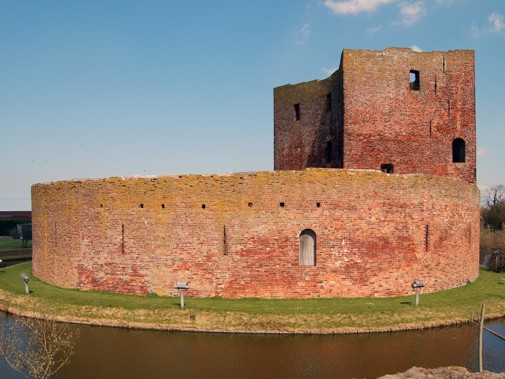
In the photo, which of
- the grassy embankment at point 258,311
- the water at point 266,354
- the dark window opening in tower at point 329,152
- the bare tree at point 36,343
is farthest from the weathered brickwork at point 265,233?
the dark window opening in tower at point 329,152

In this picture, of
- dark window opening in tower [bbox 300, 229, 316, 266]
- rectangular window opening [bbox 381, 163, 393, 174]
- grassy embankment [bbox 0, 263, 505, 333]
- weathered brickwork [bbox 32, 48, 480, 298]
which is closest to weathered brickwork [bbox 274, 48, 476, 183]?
rectangular window opening [bbox 381, 163, 393, 174]

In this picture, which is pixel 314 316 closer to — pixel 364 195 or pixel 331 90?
pixel 364 195

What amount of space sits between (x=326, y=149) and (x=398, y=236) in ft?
26.7

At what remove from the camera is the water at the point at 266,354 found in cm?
1000

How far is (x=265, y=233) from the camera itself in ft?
49.7

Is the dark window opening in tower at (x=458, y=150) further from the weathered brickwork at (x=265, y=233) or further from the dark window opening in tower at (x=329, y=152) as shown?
the dark window opening in tower at (x=329, y=152)

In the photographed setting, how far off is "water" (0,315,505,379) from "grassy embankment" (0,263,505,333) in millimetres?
369

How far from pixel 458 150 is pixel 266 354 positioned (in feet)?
49.5

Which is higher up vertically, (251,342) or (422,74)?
(422,74)

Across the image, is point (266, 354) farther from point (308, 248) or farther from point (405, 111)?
point (405, 111)

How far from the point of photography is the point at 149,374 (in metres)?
9.87

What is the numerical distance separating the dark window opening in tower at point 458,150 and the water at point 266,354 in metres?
10.3

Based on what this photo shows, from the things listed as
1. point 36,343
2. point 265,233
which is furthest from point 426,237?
point 36,343

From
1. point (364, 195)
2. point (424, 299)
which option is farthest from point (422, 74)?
point (424, 299)
